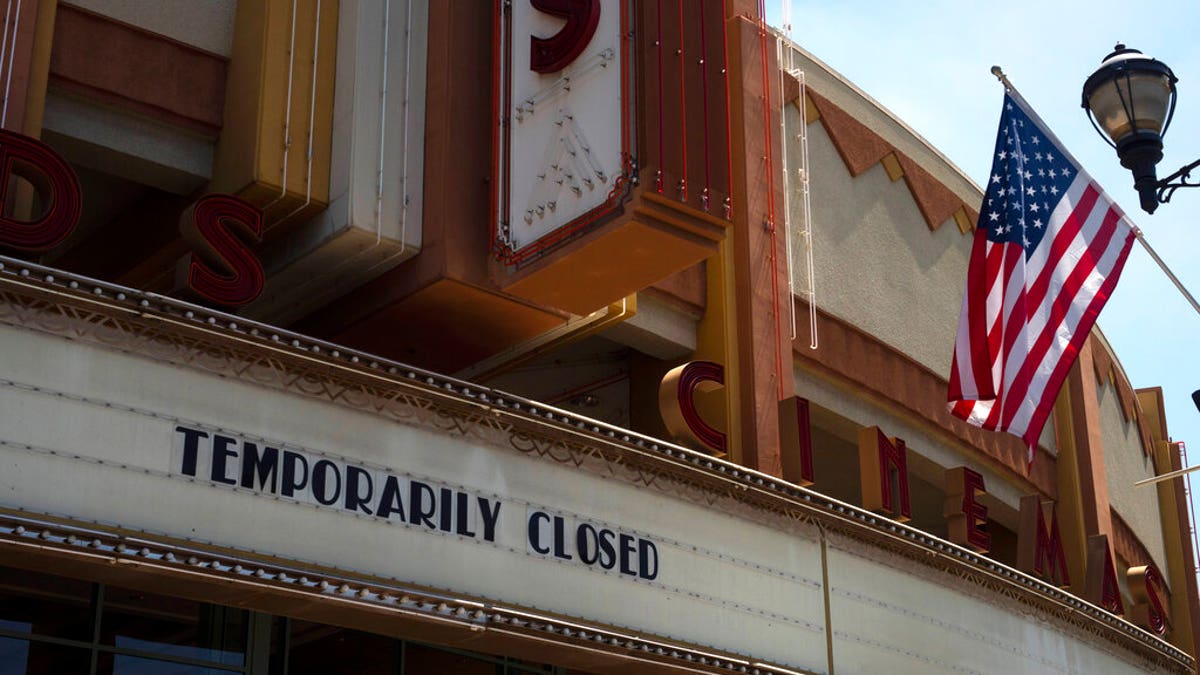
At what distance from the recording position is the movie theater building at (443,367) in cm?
1297

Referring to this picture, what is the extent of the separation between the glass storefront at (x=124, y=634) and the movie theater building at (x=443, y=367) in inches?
1.2

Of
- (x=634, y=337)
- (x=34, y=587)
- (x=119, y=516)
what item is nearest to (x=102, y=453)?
(x=119, y=516)

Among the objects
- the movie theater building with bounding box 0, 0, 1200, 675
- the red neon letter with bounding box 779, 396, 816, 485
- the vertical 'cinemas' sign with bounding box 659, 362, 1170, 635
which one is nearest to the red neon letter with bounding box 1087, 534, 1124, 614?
the vertical 'cinemas' sign with bounding box 659, 362, 1170, 635

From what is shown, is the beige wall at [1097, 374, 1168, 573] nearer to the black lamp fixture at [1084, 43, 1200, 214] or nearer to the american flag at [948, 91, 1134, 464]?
the american flag at [948, 91, 1134, 464]

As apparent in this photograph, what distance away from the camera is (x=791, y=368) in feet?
67.2

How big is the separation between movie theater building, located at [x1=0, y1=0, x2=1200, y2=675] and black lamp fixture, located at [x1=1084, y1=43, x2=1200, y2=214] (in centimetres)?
396

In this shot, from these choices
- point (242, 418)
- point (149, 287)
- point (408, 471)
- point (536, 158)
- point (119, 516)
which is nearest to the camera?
point (119, 516)

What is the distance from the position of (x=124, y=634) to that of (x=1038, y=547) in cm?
1207

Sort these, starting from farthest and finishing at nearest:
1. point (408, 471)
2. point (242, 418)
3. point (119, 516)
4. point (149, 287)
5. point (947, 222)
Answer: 1. point (947, 222)
2. point (149, 287)
3. point (408, 471)
4. point (242, 418)
5. point (119, 516)

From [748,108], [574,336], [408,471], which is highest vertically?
[748,108]

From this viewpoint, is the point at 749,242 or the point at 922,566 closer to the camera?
the point at 922,566

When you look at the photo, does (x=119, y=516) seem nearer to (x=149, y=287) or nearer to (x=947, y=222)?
(x=149, y=287)

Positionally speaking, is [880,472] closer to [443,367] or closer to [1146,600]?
[443,367]

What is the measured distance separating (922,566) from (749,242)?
14.6ft
